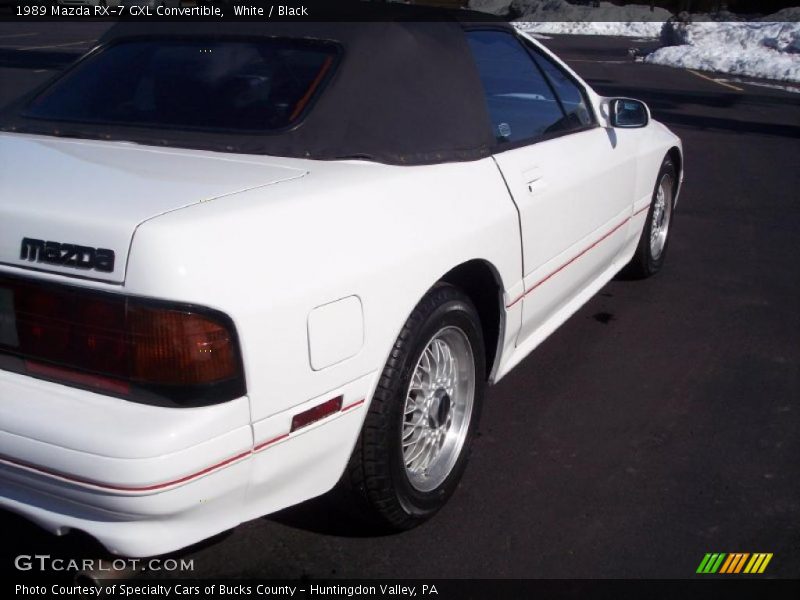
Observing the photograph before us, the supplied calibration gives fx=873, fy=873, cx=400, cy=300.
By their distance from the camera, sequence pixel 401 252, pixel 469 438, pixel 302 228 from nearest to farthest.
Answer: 1. pixel 302 228
2. pixel 401 252
3. pixel 469 438

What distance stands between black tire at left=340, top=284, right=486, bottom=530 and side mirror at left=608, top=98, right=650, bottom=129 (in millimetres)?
1751

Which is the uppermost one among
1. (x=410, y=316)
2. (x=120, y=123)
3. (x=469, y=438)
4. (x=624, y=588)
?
(x=120, y=123)

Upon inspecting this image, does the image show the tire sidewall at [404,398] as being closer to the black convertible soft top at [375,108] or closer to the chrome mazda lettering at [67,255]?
the black convertible soft top at [375,108]

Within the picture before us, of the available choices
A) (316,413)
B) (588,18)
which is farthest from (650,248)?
(588,18)

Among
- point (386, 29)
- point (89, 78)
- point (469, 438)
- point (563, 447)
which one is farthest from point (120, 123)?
point (563, 447)

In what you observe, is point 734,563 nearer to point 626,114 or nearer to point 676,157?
point 626,114

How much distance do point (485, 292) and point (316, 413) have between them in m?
1.04

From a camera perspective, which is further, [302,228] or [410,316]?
[410,316]

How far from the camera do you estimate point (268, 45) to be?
3.22 m

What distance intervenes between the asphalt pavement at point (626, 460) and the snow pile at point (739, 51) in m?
14.5

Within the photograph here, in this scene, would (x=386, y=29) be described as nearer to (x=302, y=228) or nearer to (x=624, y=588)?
(x=302, y=228)

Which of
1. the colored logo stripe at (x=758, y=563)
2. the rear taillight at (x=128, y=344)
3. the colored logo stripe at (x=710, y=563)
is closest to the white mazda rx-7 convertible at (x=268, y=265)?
the rear taillight at (x=128, y=344)

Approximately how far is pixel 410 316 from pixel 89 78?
1.72 metres

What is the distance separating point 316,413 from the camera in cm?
229
